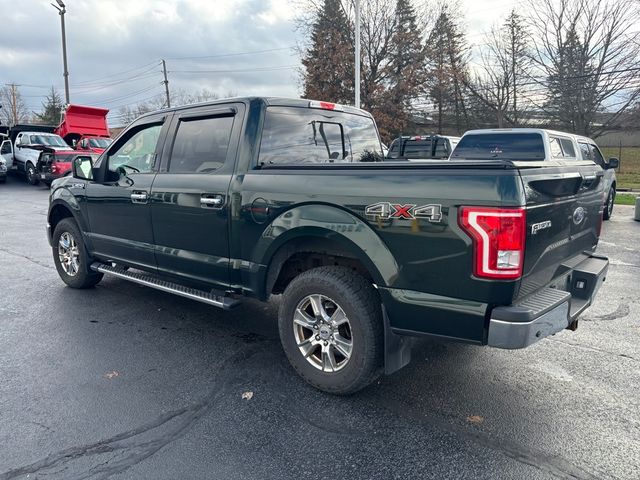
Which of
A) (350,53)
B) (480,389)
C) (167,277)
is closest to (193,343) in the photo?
(167,277)

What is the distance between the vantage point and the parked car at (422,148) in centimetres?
1263

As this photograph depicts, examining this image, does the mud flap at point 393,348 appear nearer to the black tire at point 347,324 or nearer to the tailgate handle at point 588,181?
the black tire at point 347,324

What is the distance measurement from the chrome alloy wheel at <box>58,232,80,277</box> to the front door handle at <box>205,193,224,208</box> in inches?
105

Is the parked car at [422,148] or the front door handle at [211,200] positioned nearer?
the front door handle at [211,200]

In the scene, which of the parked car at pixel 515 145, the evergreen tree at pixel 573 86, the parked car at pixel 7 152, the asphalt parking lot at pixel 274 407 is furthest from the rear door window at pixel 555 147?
the parked car at pixel 7 152

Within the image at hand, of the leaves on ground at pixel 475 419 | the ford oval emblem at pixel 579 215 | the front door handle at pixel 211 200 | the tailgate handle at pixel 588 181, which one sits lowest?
the leaves on ground at pixel 475 419

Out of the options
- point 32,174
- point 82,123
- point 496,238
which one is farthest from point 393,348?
point 82,123

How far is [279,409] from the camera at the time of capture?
330 centimetres

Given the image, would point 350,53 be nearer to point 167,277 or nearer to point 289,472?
point 167,277

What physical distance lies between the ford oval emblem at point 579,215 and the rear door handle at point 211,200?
101 inches

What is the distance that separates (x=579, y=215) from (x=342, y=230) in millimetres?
1673

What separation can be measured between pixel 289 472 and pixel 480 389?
63.5 inches

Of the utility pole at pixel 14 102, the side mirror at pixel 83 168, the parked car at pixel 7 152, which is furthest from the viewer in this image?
the utility pole at pixel 14 102

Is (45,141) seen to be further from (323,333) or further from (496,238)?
(496,238)
